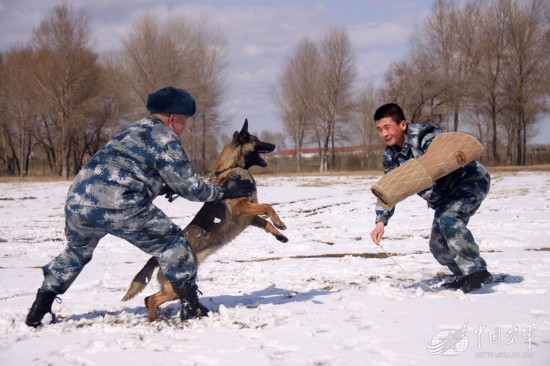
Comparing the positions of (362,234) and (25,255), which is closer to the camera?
(25,255)

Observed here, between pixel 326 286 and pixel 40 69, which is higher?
pixel 40 69

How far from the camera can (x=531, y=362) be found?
10.4 ft

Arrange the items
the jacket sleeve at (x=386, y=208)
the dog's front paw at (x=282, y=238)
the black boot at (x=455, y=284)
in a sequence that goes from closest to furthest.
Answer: the black boot at (x=455, y=284)
the jacket sleeve at (x=386, y=208)
the dog's front paw at (x=282, y=238)

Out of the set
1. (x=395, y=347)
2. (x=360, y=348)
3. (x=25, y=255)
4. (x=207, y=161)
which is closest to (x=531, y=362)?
(x=395, y=347)

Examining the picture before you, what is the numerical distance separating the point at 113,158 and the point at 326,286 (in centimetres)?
273

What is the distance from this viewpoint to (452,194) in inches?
208

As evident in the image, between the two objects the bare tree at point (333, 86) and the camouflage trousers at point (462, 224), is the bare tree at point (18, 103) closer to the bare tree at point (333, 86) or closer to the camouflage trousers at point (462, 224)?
the bare tree at point (333, 86)

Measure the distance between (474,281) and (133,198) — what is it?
10.9 feet

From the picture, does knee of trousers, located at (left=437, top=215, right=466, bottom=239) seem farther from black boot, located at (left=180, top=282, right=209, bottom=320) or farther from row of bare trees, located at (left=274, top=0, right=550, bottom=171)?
row of bare trees, located at (left=274, top=0, right=550, bottom=171)

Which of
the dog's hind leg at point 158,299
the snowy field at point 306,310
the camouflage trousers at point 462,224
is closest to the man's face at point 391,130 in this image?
the camouflage trousers at point 462,224

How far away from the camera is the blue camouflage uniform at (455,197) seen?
513 centimetres

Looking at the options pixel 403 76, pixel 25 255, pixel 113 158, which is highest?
pixel 403 76

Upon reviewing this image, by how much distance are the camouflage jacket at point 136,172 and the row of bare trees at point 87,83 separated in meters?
40.7

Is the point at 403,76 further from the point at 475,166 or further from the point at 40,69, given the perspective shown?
the point at 475,166
